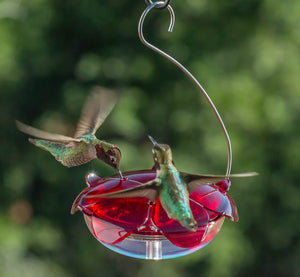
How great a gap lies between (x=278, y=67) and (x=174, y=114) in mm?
1200

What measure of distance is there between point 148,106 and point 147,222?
12.5 ft

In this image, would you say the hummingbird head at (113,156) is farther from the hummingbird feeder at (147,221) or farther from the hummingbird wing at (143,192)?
the hummingbird wing at (143,192)

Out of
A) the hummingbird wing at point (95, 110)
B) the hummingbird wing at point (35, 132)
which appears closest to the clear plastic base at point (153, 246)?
the hummingbird wing at point (35, 132)

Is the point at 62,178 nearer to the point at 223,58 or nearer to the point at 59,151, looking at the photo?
the point at 223,58

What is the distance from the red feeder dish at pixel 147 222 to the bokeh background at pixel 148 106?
3072 millimetres

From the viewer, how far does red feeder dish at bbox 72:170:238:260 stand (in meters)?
1.83

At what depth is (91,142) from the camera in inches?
84.3

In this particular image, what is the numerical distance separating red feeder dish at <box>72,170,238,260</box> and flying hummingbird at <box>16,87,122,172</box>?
0.43 feet

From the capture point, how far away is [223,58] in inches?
224

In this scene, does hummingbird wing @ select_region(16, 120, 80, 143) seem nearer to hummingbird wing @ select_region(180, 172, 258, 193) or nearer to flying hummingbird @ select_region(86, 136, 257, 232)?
flying hummingbird @ select_region(86, 136, 257, 232)

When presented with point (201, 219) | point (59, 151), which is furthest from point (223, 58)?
point (201, 219)

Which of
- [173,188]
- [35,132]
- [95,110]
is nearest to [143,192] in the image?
[173,188]

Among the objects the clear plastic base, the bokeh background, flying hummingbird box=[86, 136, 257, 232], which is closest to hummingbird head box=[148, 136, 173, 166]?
flying hummingbird box=[86, 136, 257, 232]

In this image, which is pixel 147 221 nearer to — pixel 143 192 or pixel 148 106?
pixel 143 192
